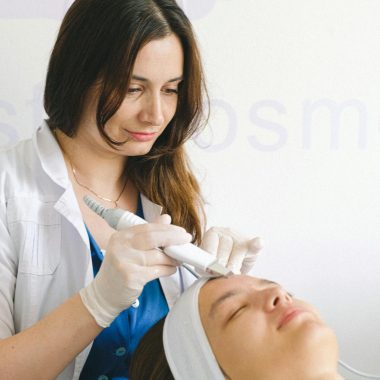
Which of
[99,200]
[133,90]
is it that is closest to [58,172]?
[99,200]

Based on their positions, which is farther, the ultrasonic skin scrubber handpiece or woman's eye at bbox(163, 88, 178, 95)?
woman's eye at bbox(163, 88, 178, 95)

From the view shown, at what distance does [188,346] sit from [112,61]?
0.48 m

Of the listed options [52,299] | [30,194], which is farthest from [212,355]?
[30,194]

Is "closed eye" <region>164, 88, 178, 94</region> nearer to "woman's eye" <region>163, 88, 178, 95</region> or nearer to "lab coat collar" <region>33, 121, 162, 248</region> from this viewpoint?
"woman's eye" <region>163, 88, 178, 95</region>

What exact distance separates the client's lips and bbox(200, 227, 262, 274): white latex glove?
196 millimetres

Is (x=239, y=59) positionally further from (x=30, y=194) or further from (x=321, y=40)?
(x=30, y=194)

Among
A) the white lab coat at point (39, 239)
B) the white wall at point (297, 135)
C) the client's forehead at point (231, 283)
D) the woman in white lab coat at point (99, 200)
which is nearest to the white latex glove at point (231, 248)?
the woman in white lab coat at point (99, 200)

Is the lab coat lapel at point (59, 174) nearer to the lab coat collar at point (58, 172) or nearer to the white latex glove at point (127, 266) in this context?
the lab coat collar at point (58, 172)

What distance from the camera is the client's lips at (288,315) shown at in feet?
2.98

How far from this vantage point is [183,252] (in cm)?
90

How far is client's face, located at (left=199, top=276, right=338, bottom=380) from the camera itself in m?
0.87

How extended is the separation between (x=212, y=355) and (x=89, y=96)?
49cm

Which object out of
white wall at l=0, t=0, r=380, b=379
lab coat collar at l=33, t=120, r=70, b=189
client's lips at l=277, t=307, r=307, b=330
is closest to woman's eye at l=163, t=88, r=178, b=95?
lab coat collar at l=33, t=120, r=70, b=189

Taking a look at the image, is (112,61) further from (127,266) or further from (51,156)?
(127,266)
